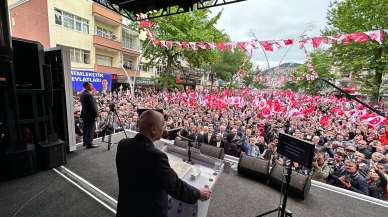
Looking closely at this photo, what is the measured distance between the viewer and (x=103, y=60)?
15.8m

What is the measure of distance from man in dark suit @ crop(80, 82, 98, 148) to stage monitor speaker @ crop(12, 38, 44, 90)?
766mm

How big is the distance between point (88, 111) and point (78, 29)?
12.8 meters

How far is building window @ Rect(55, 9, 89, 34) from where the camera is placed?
40.0ft

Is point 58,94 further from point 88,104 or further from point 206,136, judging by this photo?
point 206,136

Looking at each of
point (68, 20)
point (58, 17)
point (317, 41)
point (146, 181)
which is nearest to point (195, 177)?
point (146, 181)

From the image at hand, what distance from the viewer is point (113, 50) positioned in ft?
52.5

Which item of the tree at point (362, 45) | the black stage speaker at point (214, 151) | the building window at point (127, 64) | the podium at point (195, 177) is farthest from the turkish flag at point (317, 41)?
the building window at point (127, 64)

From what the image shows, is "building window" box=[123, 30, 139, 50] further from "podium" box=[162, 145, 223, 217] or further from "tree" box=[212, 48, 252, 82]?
"podium" box=[162, 145, 223, 217]

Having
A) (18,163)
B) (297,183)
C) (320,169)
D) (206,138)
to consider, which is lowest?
(320,169)

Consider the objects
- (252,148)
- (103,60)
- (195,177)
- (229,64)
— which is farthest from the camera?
(229,64)

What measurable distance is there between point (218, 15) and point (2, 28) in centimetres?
1565

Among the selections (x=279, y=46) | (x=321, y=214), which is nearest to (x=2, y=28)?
(x=321, y=214)

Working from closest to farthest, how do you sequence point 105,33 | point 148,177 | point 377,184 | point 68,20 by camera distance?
point 148,177
point 377,184
point 68,20
point 105,33

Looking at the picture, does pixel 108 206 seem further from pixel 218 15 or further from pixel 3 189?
pixel 218 15
